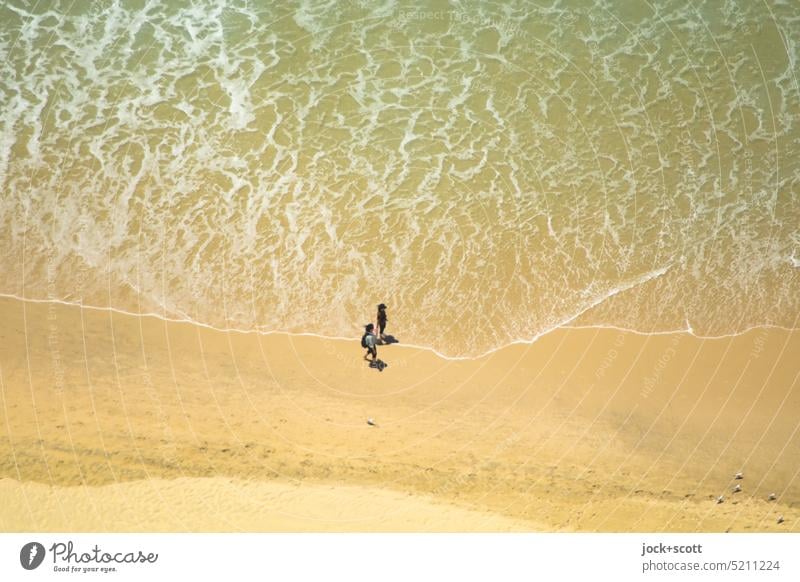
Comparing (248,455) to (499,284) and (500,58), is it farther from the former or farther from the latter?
(500,58)

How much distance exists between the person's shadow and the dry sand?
7 centimetres

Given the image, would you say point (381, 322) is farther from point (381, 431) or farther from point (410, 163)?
point (410, 163)

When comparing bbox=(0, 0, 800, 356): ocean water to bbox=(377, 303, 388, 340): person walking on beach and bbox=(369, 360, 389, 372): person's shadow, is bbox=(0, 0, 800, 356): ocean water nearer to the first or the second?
bbox=(377, 303, 388, 340): person walking on beach

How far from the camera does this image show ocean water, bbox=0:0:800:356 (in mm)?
Result: 7395

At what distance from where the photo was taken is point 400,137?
804cm

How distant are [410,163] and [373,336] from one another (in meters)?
2.13

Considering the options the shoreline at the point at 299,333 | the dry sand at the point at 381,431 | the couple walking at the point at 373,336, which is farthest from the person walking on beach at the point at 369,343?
the shoreline at the point at 299,333

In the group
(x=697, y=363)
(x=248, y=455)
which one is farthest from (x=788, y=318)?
(x=248, y=455)

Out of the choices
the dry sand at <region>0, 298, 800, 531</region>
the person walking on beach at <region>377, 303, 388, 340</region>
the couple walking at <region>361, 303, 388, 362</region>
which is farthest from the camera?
the person walking on beach at <region>377, 303, 388, 340</region>

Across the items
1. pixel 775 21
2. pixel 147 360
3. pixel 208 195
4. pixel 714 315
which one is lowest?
pixel 147 360

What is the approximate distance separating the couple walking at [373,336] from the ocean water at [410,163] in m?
0.31

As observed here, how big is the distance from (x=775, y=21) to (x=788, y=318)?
333 cm

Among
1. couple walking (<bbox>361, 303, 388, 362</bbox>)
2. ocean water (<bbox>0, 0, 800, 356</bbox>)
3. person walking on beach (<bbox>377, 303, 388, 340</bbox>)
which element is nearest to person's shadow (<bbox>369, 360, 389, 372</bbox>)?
couple walking (<bbox>361, 303, 388, 362</bbox>)

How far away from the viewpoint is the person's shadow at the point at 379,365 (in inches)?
264
